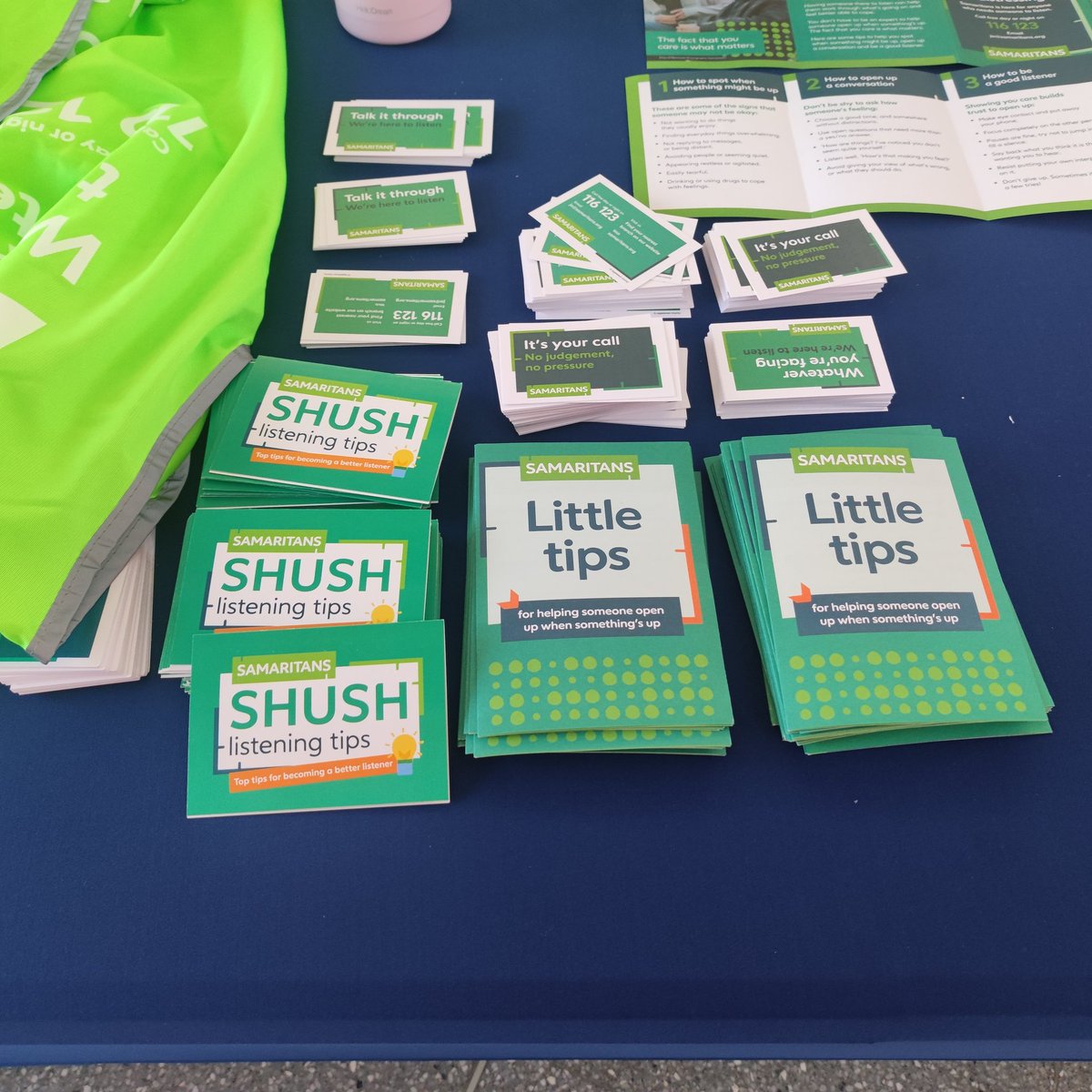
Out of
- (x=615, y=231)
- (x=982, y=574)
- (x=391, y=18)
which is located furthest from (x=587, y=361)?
(x=391, y=18)

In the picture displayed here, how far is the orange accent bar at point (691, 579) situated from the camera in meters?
0.74

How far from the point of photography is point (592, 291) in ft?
3.18

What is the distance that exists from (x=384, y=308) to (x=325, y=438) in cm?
23

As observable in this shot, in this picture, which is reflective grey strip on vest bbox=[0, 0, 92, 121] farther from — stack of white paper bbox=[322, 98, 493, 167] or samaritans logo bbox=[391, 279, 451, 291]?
samaritans logo bbox=[391, 279, 451, 291]

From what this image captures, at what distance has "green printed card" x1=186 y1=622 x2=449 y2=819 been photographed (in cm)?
68

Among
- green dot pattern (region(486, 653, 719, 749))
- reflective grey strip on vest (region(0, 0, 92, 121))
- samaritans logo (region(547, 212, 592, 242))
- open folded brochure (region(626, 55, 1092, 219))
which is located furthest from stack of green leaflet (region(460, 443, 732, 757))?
reflective grey strip on vest (region(0, 0, 92, 121))

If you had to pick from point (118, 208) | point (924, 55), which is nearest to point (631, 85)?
point (924, 55)

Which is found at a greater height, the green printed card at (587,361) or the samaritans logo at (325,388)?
the green printed card at (587,361)

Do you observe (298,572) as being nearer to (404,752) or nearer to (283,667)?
A: (283,667)

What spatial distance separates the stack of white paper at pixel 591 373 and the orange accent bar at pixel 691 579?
6.6 inches

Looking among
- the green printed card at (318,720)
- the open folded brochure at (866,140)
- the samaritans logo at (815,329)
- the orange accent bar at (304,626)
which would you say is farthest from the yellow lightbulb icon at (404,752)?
the open folded brochure at (866,140)

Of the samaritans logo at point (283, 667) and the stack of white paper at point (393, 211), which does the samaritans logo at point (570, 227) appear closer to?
the stack of white paper at point (393, 211)

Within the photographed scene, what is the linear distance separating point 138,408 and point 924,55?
1208 millimetres

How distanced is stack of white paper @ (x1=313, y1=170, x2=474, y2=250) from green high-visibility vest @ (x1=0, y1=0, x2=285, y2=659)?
0.09 meters
